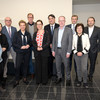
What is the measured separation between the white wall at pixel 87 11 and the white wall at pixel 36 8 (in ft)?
11.2

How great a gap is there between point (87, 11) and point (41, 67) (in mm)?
6391

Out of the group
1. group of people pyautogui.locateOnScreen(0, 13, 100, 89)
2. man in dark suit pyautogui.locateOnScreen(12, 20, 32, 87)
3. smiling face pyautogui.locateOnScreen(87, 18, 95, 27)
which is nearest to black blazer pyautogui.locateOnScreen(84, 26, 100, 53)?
group of people pyautogui.locateOnScreen(0, 13, 100, 89)

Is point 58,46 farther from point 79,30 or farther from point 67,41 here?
point 79,30

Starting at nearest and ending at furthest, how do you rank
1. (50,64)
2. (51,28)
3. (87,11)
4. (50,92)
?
(50,92) → (51,28) → (50,64) → (87,11)

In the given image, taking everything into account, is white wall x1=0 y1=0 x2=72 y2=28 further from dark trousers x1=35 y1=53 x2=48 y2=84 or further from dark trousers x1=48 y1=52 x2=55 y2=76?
dark trousers x1=35 y1=53 x2=48 y2=84

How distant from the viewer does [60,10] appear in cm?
511

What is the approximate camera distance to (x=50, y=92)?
288 cm

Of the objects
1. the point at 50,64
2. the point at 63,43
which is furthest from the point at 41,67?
the point at 63,43

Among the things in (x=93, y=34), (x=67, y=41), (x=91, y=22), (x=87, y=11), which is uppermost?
(x=87, y=11)

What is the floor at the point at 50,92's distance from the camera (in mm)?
2621

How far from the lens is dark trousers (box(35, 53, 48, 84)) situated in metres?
3.19

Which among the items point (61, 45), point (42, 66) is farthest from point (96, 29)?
point (42, 66)

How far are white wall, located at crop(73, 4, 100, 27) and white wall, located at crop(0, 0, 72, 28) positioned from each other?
11.2 feet

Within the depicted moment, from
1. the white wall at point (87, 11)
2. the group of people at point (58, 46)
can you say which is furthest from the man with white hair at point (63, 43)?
the white wall at point (87, 11)
